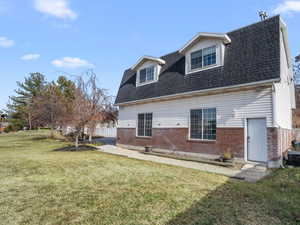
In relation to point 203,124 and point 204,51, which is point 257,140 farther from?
point 204,51

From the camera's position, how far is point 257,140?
7820mm

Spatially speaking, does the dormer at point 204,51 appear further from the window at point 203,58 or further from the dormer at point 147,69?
the dormer at point 147,69

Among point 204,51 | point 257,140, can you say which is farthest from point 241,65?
point 257,140

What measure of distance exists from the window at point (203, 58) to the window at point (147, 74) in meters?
3.59

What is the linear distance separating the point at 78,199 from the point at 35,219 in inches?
39.0

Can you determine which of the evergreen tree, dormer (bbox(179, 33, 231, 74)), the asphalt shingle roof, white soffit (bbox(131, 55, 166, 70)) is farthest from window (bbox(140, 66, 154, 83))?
the evergreen tree

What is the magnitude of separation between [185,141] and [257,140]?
12.3ft

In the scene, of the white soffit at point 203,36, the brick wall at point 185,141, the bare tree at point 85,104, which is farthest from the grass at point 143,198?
the white soffit at point 203,36

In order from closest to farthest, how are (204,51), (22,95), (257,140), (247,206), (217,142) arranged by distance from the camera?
(247,206) < (257,140) < (217,142) < (204,51) < (22,95)

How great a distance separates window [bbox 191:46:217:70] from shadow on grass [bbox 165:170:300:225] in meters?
6.86

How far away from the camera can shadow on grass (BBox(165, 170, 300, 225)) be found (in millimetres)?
3201

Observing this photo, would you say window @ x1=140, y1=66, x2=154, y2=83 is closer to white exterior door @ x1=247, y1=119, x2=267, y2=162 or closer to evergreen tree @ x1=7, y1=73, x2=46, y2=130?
white exterior door @ x1=247, y1=119, x2=267, y2=162

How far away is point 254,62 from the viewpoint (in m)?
8.17

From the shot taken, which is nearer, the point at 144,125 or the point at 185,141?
the point at 185,141
